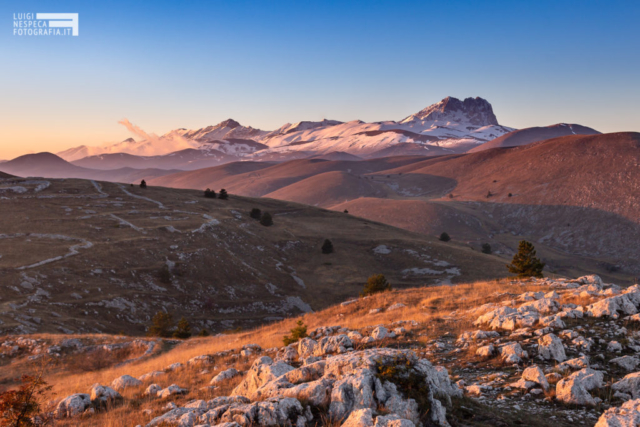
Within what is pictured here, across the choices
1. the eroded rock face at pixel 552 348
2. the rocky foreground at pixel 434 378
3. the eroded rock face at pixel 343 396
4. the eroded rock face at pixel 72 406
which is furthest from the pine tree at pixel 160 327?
the eroded rock face at pixel 552 348

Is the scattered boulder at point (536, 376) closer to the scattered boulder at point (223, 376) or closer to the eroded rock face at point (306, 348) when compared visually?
the eroded rock face at point (306, 348)

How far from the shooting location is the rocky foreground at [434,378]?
289 inches

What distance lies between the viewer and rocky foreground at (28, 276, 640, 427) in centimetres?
734

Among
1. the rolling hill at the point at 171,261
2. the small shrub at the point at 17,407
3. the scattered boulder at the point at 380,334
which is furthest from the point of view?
the rolling hill at the point at 171,261

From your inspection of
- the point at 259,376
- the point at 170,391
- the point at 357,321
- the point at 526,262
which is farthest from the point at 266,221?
the point at 259,376

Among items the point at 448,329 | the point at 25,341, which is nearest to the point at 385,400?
the point at 448,329

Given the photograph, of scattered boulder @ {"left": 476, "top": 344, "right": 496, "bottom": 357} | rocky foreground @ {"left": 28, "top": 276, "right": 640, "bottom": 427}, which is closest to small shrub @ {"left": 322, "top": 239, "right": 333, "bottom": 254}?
rocky foreground @ {"left": 28, "top": 276, "right": 640, "bottom": 427}

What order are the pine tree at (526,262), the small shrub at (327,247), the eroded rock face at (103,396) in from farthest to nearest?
1. the small shrub at (327,247)
2. the pine tree at (526,262)
3. the eroded rock face at (103,396)

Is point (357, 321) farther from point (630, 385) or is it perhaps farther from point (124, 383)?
point (630, 385)

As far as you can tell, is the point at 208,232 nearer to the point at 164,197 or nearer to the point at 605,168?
the point at 164,197

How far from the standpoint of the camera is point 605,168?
559 ft

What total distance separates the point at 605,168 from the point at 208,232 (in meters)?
185

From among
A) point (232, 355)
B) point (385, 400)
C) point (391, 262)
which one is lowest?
point (391, 262)

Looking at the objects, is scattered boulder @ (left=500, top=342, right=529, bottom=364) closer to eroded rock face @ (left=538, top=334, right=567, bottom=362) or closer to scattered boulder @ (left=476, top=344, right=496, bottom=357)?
scattered boulder @ (left=476, top=344, right=496, bottom=357)
